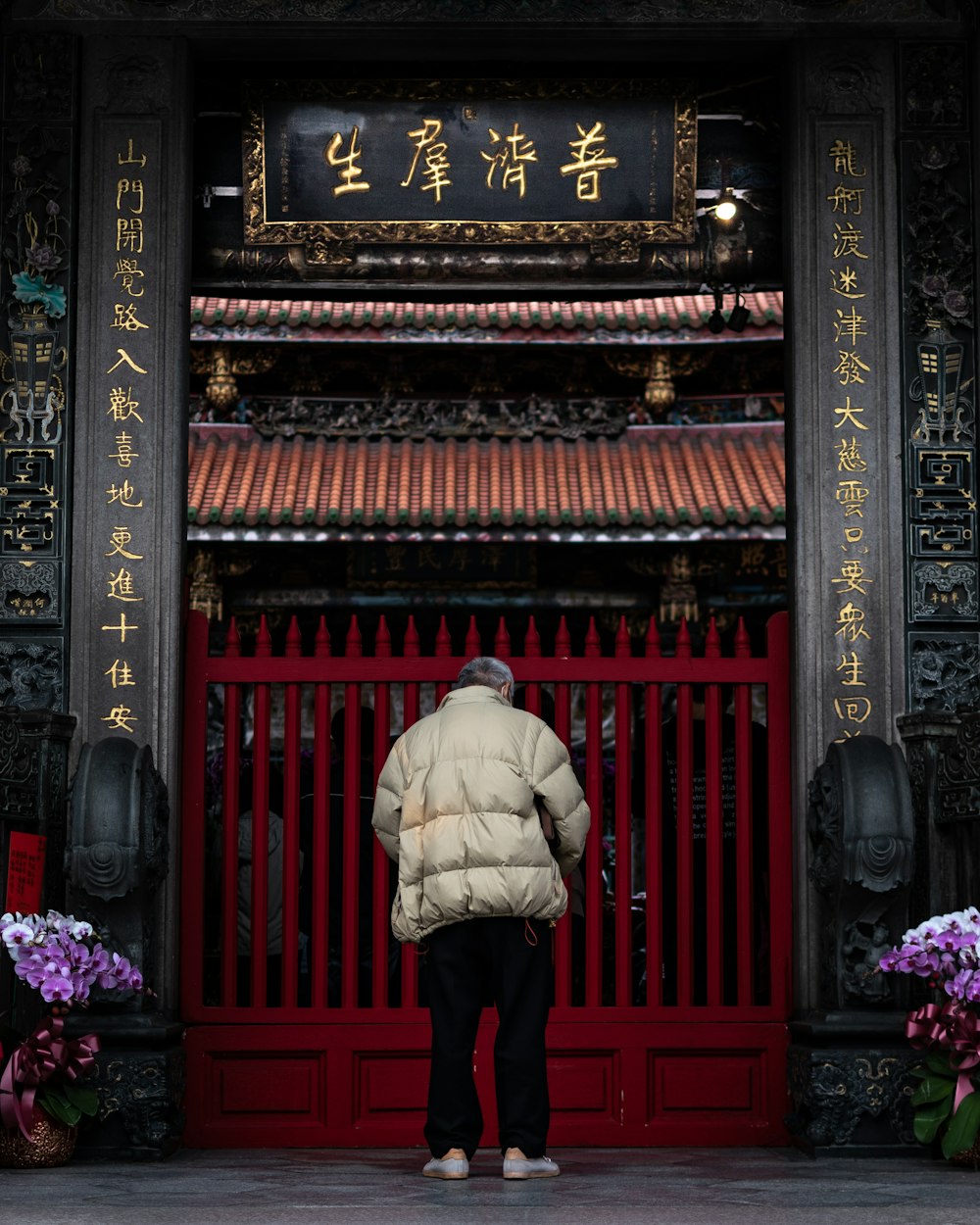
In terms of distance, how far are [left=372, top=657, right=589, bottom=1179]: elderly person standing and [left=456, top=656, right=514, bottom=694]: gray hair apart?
0.08 m

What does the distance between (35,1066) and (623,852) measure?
7.91 ft

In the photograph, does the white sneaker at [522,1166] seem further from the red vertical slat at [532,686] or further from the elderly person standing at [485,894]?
the red vertical slat at [532,686]

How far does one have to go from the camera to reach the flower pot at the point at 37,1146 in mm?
6535

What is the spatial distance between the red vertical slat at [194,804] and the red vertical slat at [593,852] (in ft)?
4.59

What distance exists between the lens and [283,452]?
16109 mm

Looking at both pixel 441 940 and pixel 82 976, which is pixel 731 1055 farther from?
pixel 82 976

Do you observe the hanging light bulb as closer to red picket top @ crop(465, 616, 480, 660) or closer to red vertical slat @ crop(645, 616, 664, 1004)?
red vertical slat @ crop(645, 616, 664, 1004)

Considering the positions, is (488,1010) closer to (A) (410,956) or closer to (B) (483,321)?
(A) (410,956)

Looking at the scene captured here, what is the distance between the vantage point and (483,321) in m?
15.4

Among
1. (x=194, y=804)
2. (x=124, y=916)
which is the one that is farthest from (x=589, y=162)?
(x=124, y=916)

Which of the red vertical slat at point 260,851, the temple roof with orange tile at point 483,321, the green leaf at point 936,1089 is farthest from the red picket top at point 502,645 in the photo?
the temple roof with orange tile at point 483,321

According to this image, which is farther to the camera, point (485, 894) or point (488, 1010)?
point (488, 1010)

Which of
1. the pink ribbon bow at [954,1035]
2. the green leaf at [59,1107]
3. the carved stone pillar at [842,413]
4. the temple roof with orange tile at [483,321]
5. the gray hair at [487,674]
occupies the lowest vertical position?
the green leaf at [59,1107]

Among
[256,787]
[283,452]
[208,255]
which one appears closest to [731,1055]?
[256,787]
